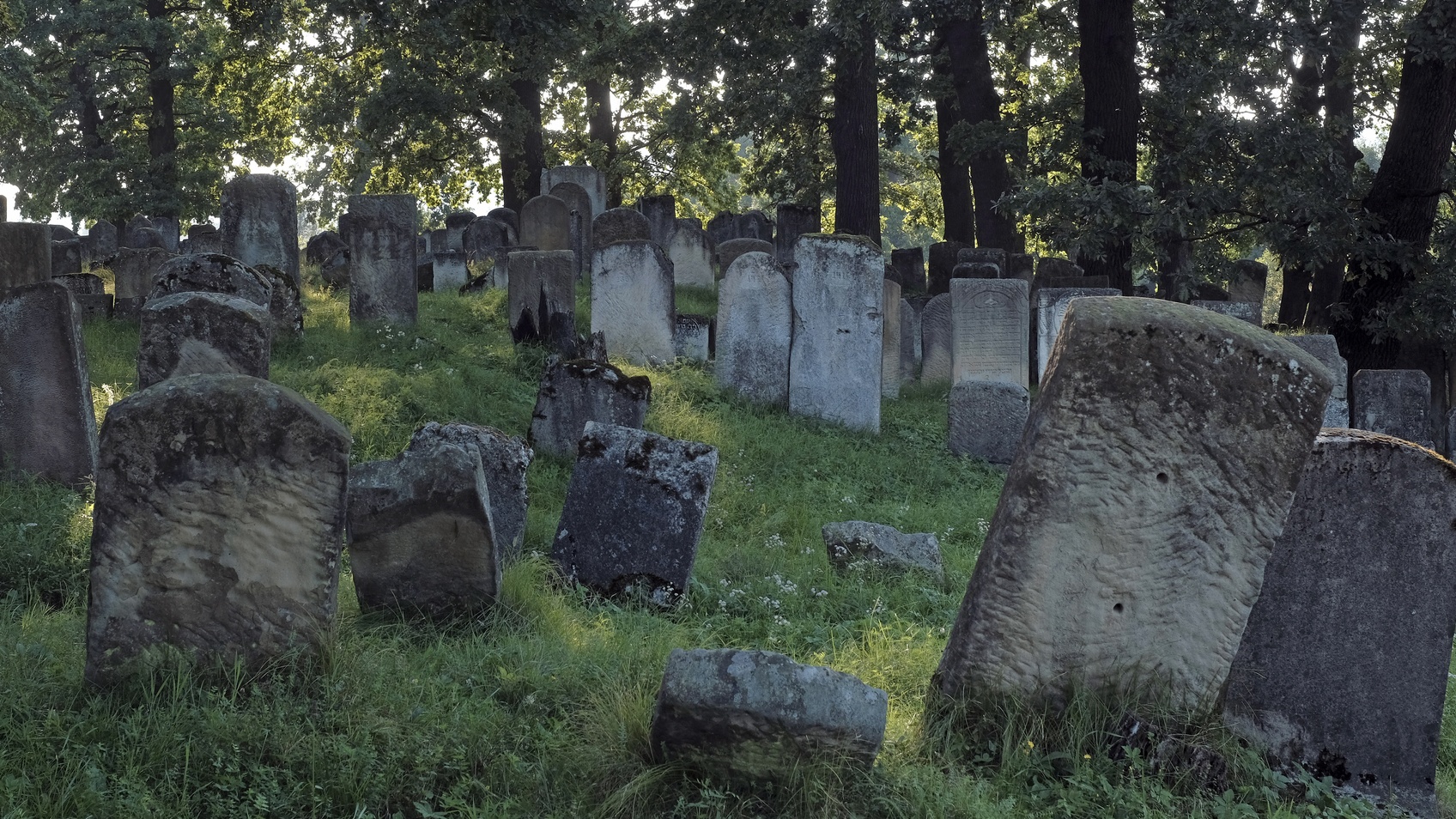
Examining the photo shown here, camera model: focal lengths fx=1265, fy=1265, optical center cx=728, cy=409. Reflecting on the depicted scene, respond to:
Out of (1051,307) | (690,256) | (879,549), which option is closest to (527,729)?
(879,549)

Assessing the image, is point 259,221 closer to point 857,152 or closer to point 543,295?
point 543,295

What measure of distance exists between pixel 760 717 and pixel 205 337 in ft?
17.1

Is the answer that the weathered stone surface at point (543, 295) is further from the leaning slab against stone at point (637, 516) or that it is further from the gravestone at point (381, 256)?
the leaning slab against stone at point (637, 516)

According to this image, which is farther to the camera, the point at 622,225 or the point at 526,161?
the point at 526,161

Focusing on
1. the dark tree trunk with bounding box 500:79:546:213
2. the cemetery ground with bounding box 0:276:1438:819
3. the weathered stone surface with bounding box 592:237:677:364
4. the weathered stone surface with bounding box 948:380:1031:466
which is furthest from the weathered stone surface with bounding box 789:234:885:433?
the dark tree trunk with bounding box 500:79:546:213

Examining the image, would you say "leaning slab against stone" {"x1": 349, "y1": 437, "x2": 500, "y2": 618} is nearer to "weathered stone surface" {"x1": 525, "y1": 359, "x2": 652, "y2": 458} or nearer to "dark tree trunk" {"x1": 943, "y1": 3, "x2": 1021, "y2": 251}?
"weathered stone surface" {"x1": 525, "y1": 359, "x2": 652, "y2": 458}

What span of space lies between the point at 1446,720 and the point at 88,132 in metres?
30.1

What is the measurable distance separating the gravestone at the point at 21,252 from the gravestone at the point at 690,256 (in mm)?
10242

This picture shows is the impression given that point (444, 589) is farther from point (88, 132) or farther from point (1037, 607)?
point (88, 132)

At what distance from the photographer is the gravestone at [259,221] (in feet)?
42.5

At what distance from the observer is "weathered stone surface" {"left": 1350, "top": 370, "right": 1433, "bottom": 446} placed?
11688 mm

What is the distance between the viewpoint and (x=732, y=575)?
22.8ft

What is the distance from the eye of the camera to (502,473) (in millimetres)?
6621

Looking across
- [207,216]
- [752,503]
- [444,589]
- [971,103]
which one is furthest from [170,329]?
[207,216]
